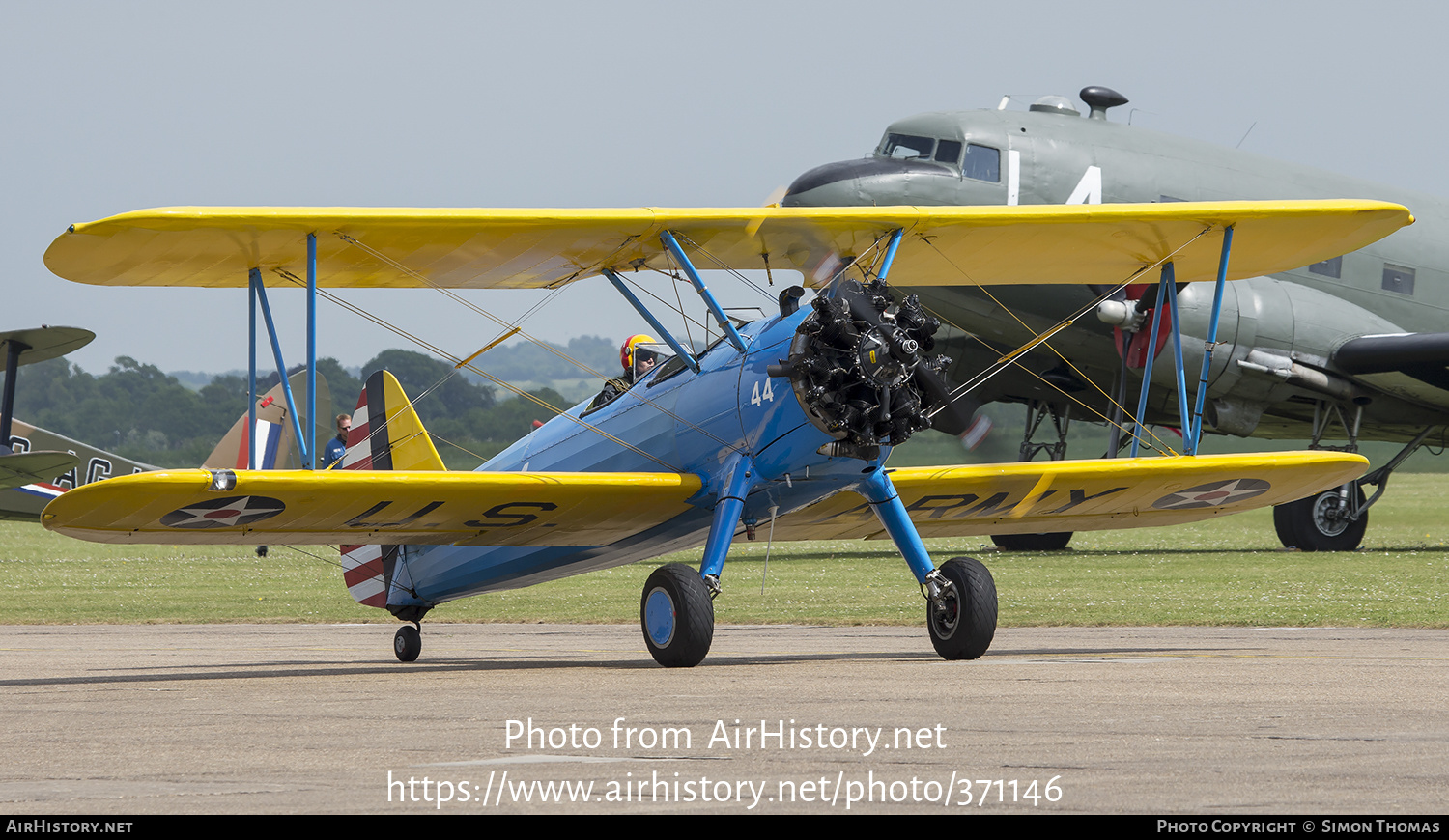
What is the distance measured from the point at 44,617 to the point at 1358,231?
12818 millimetres

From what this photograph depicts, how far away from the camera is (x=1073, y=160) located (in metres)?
20.2

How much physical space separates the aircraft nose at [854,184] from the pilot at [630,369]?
28.4ft

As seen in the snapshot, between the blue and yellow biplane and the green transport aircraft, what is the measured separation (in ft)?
25.8

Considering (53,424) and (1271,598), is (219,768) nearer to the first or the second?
(1271,598)

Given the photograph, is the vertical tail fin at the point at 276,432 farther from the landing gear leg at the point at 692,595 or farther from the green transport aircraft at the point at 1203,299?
the landing gear leg at the point at 692,595

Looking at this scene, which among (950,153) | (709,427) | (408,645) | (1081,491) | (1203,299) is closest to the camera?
(709,427)

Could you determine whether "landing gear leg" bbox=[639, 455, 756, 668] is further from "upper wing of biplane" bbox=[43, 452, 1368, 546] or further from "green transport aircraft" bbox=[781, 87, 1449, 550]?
"green transport aircraft" bbox=[781, 87, 1449, 550]

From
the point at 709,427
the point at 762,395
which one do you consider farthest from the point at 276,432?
the point at 762,395

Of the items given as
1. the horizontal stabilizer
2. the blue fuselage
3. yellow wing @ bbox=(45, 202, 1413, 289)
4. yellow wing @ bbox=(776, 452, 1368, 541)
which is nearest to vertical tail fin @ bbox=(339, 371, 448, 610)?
the blue fuselage

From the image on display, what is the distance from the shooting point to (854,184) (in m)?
19.5

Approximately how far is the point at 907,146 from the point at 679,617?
13465 millimetres

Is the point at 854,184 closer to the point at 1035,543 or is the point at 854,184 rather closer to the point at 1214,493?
the point at 1035,543

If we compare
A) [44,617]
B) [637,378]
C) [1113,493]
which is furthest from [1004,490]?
[44,617]

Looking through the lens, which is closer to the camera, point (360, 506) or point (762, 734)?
point (762, 734)
